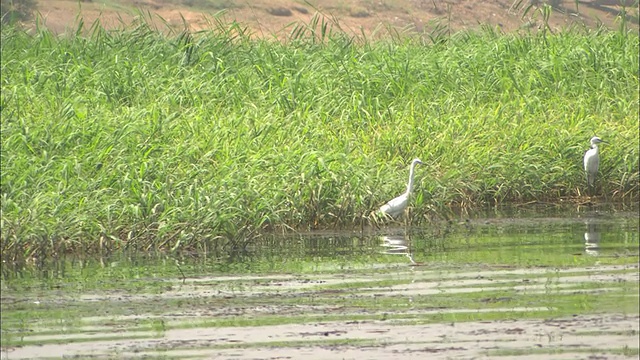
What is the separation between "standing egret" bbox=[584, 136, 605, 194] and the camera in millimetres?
11391

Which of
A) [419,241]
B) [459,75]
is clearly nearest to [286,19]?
[459,75]

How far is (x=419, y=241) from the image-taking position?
388 inches

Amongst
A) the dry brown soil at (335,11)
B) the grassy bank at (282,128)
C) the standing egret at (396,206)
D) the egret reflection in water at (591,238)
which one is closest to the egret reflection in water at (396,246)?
the standing egret at (396,206)

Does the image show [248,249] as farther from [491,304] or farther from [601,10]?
[601,10]

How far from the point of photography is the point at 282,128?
468 inches

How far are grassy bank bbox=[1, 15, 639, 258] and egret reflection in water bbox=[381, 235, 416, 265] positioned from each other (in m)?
0.47

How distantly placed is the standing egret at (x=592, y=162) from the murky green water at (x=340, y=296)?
1218mm

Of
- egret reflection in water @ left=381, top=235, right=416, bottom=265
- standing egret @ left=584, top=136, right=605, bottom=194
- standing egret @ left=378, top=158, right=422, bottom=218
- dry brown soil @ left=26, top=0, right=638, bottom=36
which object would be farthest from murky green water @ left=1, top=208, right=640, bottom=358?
dry brown soil @ left=26, top=0, right=638, bottom=36

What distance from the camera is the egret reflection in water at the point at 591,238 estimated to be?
9.01 meters

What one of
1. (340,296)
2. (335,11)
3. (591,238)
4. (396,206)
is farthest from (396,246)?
(335,11)

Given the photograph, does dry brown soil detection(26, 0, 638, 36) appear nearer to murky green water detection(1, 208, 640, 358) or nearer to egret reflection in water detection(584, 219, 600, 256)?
egret reflection in water detection(584, 219, 600, 256)

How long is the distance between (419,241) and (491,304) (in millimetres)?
2735

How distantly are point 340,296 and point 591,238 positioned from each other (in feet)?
8.88

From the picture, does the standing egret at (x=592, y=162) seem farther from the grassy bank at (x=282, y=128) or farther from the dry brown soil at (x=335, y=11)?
the dry brown soil at (x=335, y=11)
